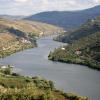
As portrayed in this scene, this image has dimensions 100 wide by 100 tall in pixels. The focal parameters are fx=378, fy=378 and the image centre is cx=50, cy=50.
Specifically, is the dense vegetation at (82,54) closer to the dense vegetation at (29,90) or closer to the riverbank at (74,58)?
the riverbank at (74,58)

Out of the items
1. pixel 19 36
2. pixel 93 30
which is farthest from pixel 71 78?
pixel 19 36

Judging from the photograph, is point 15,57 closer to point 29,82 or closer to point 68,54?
point 68,54

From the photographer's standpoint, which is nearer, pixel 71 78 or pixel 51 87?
pixel 51 87

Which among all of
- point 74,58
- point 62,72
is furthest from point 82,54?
point 62,72

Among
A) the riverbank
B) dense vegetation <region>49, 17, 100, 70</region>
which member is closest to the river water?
the riverbank

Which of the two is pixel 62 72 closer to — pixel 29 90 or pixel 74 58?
pixel 74 58

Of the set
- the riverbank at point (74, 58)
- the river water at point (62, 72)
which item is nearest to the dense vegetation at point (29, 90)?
the river water at point (62, 72)
